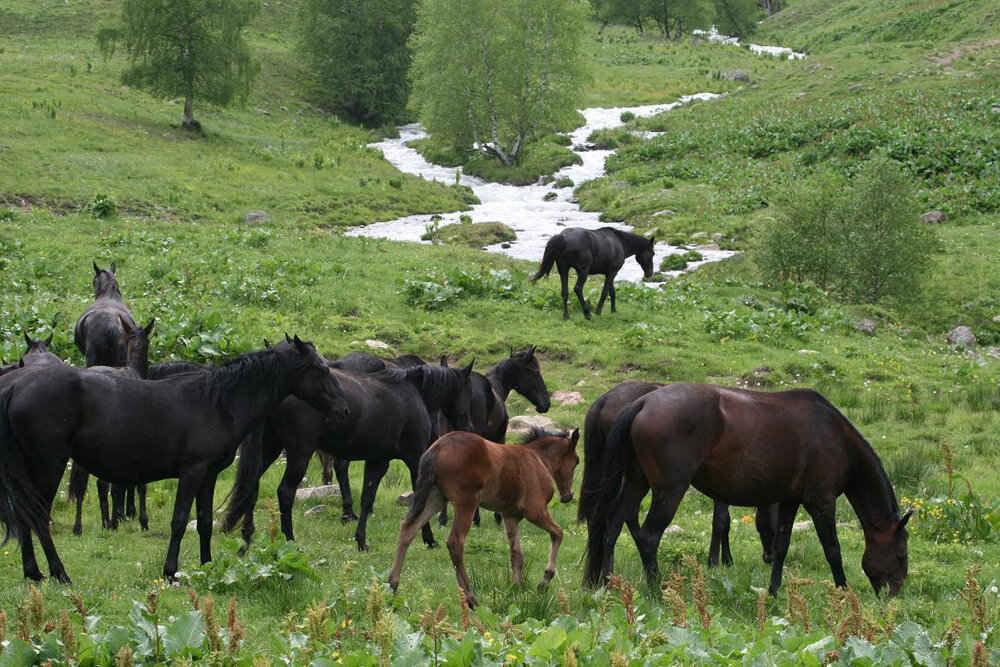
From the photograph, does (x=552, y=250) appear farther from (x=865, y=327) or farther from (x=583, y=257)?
(x=865, y=327)

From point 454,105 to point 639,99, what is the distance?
17.4 meters

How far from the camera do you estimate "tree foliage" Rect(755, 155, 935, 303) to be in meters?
25.2

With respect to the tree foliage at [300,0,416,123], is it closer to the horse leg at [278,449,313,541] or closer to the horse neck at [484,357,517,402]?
the horse neck at [484,357,517,402]

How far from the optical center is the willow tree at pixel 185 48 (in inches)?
1743

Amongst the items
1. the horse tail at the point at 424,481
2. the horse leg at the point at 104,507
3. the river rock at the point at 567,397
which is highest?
the horse tail at the point at 424,481

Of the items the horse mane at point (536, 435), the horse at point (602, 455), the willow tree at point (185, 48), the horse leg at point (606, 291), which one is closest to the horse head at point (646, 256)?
the horse leg at point (606, 291)

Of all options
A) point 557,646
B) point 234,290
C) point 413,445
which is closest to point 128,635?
point 557,646

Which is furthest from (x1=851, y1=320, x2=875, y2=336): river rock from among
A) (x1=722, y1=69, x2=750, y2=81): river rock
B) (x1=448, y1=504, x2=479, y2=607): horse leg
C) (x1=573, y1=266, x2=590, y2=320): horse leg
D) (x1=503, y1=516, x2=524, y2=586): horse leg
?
(x1=722, y1=69, x2=750, y2=81): river rock

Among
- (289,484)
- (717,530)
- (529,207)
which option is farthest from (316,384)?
(529,207)

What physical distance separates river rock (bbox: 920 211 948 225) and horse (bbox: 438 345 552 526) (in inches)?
899

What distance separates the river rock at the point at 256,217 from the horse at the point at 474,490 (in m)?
26.2

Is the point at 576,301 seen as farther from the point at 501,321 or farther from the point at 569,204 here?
the point at 569,204

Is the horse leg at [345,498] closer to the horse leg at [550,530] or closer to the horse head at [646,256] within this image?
the horse leg at [550,530]

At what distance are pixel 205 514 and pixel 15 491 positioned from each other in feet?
5.51
